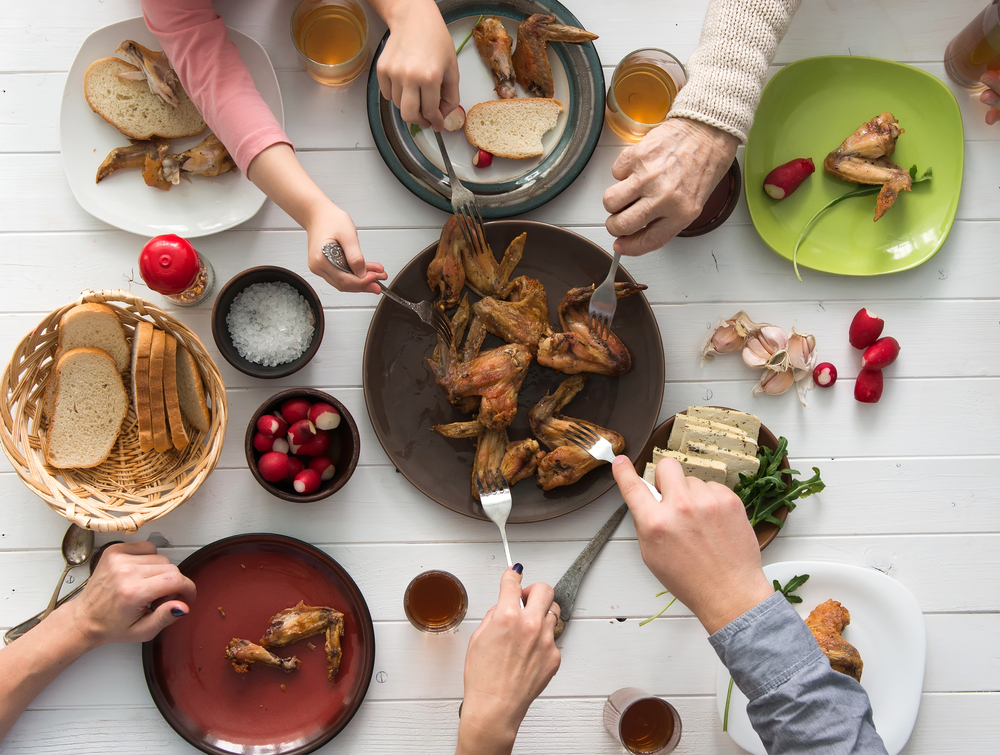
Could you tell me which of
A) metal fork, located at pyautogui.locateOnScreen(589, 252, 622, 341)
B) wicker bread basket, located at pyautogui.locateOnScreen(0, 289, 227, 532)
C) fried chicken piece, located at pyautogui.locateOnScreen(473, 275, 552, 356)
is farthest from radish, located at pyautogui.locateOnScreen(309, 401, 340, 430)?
metal fork, located at pyautogui.locateOnScreen(589, 252, 622, 341)

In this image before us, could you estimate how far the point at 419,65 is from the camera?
1.52 m

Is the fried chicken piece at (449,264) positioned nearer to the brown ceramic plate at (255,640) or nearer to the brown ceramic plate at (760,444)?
the brown ceramic plate at (760,444)

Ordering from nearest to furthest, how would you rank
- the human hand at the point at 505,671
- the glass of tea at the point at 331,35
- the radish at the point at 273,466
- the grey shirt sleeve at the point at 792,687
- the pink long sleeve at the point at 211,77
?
the grey shirt sleeve at the point at 792,687
the human hand at the point at 505,671
the pink long sleeve at the point at 211,77
the radish at the point at 273,466
the glass of tea at the point at 331,35

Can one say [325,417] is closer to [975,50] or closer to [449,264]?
[449,264]

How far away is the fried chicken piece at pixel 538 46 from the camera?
71.2 inches

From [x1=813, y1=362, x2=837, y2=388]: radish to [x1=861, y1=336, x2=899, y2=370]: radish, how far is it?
0.33ft

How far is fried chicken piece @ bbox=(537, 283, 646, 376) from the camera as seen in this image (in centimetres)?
177

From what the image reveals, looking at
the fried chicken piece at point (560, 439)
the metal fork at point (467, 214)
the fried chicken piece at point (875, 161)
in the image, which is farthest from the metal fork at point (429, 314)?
the fried chicken piece at point (875, 161)

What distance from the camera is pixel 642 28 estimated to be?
1.97 meters

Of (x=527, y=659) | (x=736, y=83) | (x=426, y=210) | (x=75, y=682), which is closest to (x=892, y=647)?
(x=527, y=659)

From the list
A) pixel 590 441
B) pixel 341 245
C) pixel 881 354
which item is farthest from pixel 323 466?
pixel 881 354

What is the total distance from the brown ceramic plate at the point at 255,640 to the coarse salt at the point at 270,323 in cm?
53

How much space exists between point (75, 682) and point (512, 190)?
1951mm

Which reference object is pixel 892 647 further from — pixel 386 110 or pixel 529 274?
pixel 386 110
